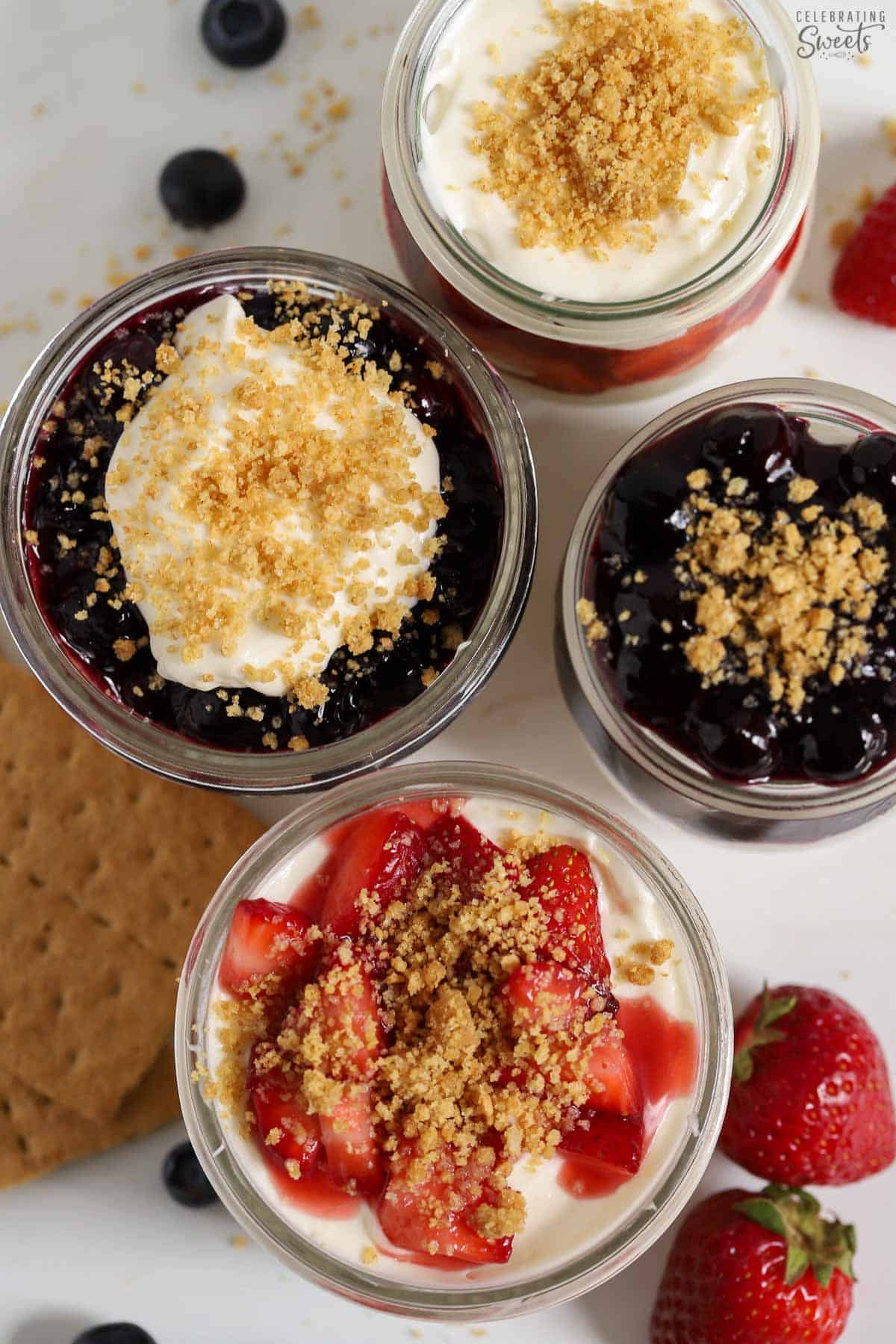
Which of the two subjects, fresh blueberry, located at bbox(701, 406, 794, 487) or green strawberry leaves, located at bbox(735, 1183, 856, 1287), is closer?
fresh blueberry, located at bbox(701, 406, 794, 487)

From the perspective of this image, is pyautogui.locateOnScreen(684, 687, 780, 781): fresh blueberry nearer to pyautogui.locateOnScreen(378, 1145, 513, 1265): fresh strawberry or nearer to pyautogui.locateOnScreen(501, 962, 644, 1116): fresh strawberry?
pyautogui.locateOnScreen(501, 962, 644, 1116): fresh strawberry

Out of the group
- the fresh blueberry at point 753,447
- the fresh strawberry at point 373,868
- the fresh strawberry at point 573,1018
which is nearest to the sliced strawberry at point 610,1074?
the fresh strawberry at point 573,1018

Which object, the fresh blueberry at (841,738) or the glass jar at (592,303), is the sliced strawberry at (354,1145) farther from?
the glass jar at (592,303)

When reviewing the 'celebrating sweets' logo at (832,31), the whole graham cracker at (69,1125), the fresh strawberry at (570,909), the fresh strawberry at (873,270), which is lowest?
the whole graham cracker at (69,1125)

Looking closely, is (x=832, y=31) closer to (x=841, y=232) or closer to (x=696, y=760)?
(x=841, y=232)

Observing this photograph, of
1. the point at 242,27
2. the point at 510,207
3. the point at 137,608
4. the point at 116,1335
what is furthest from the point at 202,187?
the point at 116,1335

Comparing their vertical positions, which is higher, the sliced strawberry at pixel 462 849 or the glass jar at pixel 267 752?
the glass jar at pixel 267 752

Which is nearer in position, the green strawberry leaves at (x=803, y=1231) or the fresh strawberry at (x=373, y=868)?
the fresh strawberry at (x=373, y=868)

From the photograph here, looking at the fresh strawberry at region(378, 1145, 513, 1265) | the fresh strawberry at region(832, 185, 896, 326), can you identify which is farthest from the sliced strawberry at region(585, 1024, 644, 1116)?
the fresh strawberry at region(832, 185, 896, 326)
